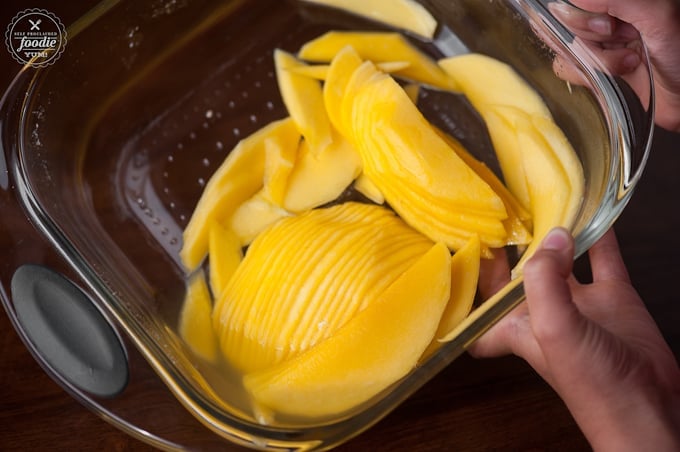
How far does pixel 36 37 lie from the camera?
1050 mm

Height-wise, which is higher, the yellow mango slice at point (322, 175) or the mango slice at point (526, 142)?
the yellow mango slice at point (322, 175)

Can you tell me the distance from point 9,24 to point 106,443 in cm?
62

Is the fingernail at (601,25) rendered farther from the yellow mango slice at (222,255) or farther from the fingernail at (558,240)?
the yellow mango slice at (222,255)

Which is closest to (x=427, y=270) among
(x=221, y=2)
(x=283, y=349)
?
(x=283, y=349)

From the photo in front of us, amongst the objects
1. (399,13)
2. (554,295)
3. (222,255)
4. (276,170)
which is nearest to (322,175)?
(276,170)

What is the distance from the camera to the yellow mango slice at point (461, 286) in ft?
2.82

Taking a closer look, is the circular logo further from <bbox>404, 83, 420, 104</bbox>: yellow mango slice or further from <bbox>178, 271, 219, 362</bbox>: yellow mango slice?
<bbox>404, 83, 420, 104</bbox>: yellow mango slice

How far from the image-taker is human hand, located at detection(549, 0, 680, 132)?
3.24ft

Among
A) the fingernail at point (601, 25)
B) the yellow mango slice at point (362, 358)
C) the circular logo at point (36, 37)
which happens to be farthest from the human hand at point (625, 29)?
the circular logo at point (36, 37)

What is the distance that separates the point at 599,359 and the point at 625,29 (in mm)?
455

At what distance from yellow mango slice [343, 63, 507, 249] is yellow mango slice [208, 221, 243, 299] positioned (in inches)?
7.7

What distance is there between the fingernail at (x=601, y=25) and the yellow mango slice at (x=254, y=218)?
46cm

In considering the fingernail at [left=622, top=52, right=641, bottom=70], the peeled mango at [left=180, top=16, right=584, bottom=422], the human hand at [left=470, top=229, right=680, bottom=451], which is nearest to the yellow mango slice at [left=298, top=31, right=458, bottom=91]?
the peeled mango at [left=180, top=16, right=584, bottom=422]

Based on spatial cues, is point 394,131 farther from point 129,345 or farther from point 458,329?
point 129,345
